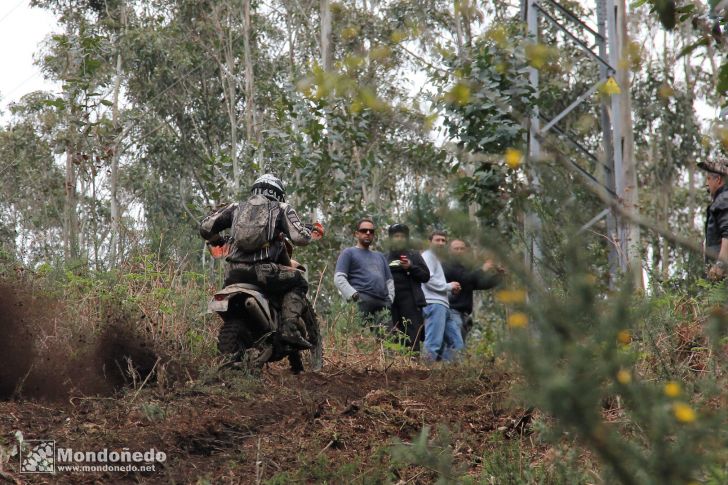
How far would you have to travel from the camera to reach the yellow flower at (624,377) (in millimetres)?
2260

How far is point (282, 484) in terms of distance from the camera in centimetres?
467

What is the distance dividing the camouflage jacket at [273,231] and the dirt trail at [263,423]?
106 cm

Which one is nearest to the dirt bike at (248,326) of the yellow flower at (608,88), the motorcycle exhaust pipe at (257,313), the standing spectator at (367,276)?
the motorcycle exhaust pipe at (257,313)


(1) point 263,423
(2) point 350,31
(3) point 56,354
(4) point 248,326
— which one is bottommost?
(1) point 263,423

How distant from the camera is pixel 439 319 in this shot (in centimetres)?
1087

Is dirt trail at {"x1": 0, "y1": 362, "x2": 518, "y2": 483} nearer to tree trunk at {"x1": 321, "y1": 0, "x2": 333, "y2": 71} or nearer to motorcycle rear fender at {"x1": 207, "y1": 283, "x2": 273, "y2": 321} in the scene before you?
motorcycle rear fender at {"x1": 207, "y1": 283, "x2": 273, "y2": 321}

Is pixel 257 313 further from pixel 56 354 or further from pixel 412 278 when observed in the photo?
pixel 412 278

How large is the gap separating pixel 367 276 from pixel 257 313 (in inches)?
118

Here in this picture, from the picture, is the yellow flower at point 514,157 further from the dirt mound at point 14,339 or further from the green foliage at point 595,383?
the dirt mound at point 14,339

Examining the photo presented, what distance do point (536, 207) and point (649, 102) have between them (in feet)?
84.5

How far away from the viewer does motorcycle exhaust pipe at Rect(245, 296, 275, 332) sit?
770cm

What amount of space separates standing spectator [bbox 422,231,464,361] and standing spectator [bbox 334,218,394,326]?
0.43 m

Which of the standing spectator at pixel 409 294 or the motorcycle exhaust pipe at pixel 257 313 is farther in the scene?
the standing spectator at pixel 409 294

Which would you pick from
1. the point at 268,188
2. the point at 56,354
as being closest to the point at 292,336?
the point at 268,188
